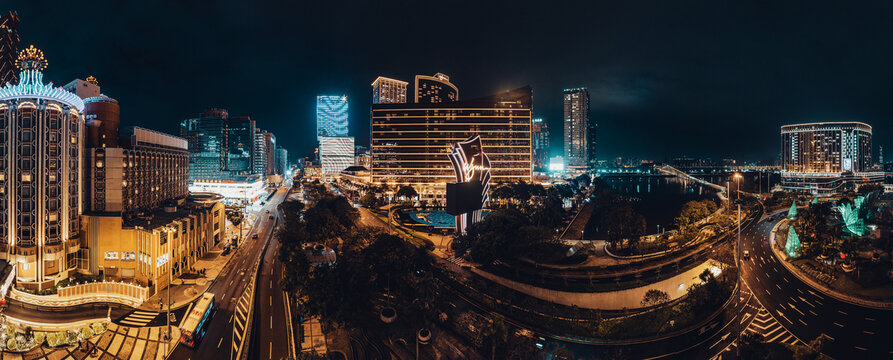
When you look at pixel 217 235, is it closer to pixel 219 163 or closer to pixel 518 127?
pixel 518 127

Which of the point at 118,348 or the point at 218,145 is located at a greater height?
the point at 218,145

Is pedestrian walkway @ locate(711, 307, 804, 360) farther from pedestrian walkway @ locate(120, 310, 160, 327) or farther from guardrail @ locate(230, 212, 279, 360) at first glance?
pedestrian walkway @ locate(120, 310, 160, 327)

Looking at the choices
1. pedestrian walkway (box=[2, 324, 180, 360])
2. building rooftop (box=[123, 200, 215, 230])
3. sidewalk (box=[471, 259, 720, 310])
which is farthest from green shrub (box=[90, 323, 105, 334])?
sidewalk (box=[471, 259, 720, 310])

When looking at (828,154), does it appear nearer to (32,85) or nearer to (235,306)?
(235,306)

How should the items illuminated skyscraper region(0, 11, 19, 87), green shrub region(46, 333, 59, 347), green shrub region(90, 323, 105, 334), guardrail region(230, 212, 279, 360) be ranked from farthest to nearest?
illuminated skyscraper region(0, 11, 19, 87) < green shrub region(90, 323, 105, 334) < green shrub region(46, 333, 59, 347) < guardrail region(230, 212, 279, 360)

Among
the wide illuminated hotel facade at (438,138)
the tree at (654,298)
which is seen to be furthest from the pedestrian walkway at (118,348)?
the wide illuminated hotel facade at (438,138)

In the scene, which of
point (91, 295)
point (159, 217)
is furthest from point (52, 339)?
point (159, 217)

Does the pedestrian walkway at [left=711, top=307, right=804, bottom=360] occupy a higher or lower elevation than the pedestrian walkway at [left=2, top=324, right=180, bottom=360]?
higher

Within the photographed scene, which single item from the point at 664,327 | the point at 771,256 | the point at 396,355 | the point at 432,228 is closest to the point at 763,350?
the point at 664,327
